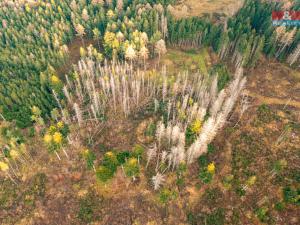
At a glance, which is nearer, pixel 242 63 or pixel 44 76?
pixel 44 76

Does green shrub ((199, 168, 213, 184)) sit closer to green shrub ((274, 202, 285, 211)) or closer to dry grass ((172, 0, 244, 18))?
green shrub ((274, 202, 285, 211))

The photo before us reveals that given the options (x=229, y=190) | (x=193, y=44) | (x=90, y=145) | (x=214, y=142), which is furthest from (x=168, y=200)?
(x=193, y=44)

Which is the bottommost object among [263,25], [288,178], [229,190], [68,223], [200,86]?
[68,223]

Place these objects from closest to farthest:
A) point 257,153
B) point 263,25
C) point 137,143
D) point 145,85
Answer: point 257,153
point 137,143
point 145,85
point 263,25

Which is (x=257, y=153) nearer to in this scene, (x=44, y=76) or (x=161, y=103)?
(x=161, y=103)

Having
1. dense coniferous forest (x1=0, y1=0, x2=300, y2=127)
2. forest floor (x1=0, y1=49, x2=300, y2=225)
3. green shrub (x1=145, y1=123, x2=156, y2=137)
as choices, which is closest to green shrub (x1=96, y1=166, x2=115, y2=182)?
forest floor (x1=0, y1=49, x2=300, y2=225)

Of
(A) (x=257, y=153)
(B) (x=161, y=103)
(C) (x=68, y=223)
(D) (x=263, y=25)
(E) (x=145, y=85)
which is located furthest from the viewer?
(D) (x=263, y=25)
